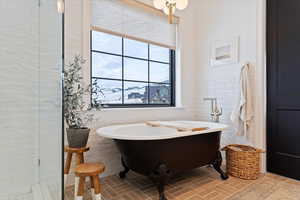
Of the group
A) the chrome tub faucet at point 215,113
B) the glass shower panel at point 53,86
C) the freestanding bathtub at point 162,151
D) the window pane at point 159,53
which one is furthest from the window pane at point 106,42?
the chrome tub faucet at point 215,113

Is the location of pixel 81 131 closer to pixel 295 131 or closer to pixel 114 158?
pixel 114 158

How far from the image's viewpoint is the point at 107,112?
88.7 inches

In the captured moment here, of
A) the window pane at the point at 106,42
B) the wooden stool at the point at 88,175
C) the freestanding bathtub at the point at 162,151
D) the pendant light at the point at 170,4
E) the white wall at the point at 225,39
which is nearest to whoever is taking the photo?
the wooden stool at the point at 88,175

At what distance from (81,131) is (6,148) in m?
0.56

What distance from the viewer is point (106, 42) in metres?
2.43

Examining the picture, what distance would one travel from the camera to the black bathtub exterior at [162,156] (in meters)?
1.69

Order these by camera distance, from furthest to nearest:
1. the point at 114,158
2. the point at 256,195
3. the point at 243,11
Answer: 1. the point at 243,11
2. the point at 114,158
3. the point at 256,195

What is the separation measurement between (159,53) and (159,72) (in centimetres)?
30

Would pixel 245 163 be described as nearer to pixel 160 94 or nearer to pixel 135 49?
pixel 160 94

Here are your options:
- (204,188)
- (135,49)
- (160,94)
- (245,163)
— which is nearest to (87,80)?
(135,49)

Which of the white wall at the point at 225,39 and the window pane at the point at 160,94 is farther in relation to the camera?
the window pane at the point at 160,94

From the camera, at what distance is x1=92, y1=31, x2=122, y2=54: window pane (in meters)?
2.33

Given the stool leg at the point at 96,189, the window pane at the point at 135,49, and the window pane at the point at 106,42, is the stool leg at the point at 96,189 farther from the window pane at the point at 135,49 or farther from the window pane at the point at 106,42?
the window pane at the point at 135,49

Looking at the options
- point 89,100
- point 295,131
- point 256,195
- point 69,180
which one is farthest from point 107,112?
point 295,131
